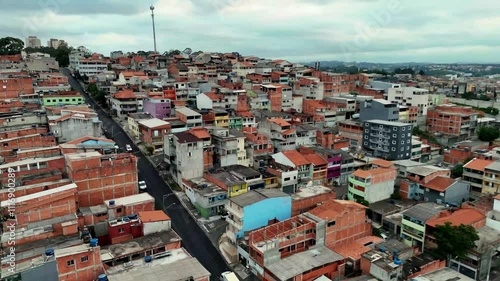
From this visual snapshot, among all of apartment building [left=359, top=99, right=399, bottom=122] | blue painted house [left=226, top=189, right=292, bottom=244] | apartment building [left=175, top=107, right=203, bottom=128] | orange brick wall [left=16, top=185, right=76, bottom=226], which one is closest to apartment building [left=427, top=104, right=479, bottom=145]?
apartment building [left=359, top=99, right=399, bottom=122]

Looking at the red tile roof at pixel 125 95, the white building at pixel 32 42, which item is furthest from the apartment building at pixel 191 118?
the white building at pixel 32 42

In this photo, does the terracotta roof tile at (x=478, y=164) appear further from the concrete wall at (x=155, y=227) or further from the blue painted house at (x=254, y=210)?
the concrete wall at (x=155, y=227)

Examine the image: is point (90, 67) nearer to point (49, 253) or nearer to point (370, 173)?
point (370, 173)

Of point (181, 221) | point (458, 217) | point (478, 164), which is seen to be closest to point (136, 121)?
point (181, 221)

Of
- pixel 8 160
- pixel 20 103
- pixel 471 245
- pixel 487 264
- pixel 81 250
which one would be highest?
pixel 20 103

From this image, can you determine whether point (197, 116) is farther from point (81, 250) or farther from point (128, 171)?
point (81, 250)

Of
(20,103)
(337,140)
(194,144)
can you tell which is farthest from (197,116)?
(20,103)
